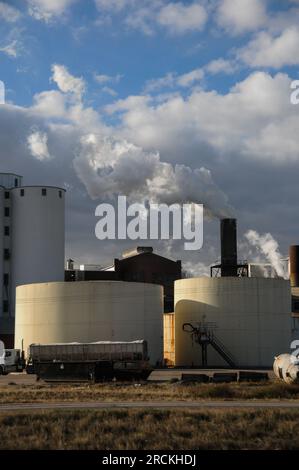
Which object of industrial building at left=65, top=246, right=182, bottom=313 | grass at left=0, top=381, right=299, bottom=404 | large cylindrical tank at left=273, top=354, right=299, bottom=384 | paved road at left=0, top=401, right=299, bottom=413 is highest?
industrial building at left=65, top=246, right=182, bottom=313

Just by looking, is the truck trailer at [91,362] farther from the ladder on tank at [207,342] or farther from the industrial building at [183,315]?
the ladder on tank at [207,342]

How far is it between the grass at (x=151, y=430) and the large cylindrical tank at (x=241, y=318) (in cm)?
3824

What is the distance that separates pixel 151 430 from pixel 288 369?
19.8 m

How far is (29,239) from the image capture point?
87312 mm

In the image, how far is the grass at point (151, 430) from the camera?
851 inches

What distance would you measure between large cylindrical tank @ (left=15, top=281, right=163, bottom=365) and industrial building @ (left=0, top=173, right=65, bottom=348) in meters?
22.6

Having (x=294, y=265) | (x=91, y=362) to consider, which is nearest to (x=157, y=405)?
(x=91, y=362)

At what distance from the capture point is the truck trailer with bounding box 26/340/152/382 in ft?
151

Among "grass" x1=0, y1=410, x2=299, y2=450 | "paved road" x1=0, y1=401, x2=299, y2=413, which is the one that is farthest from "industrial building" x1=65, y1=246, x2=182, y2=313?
"grass" x1=0, y1=410, x2=299, y2=450

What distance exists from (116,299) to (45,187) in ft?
103

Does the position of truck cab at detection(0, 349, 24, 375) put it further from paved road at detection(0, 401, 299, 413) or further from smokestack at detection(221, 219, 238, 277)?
smokestack at detection(221, 219, 238, 277)

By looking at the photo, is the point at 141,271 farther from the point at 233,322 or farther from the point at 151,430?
the point at 151,430

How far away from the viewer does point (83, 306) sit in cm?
6175

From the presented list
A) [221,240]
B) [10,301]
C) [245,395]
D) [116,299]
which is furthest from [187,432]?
[10,301]
